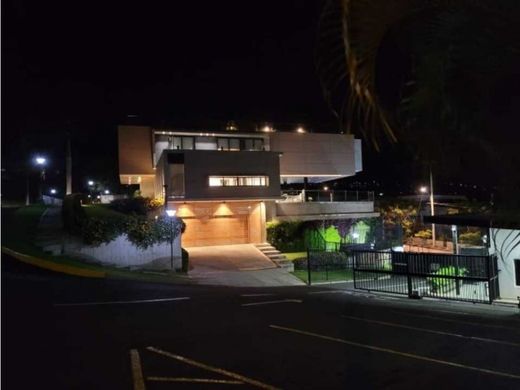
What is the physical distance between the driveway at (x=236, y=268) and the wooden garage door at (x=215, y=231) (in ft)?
2.96

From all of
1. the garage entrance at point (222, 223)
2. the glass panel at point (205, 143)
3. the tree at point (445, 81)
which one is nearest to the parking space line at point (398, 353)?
the tree at point (445, 81)

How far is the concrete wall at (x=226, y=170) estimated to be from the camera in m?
32.3

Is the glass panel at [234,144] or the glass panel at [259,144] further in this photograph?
the glass panel at [259,144]

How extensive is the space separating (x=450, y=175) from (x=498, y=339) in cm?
839

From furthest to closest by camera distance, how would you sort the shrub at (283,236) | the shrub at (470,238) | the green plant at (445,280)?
1. the shrub at (283,236)
2. the shrub at (470,238)
3. the green plant at (445,280)

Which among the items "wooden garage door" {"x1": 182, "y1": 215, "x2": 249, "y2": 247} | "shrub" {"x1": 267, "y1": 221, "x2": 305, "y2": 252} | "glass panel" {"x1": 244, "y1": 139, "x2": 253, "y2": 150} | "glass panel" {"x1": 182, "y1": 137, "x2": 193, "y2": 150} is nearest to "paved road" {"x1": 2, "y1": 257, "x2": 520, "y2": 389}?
"shrub" {"x1": 267, "y1": 221, "x2": 305, "y2": 252}

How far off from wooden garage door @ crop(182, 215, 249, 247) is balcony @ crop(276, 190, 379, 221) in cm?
305

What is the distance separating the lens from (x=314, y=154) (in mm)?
41938

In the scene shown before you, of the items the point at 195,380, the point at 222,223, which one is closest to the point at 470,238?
the point at 222,223

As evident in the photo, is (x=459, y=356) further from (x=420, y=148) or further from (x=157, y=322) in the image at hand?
(x=420, y=148)

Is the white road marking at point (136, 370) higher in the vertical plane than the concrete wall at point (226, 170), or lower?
lower

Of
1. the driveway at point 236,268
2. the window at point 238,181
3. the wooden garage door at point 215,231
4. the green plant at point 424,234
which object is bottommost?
the driveway at point 236,268

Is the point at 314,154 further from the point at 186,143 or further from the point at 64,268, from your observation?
the point at 64,268

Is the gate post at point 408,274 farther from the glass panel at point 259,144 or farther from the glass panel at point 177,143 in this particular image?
the glass panel at point 259,144
